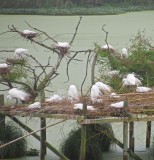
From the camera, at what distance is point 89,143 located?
3412 mm

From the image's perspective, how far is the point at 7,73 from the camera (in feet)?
11.7

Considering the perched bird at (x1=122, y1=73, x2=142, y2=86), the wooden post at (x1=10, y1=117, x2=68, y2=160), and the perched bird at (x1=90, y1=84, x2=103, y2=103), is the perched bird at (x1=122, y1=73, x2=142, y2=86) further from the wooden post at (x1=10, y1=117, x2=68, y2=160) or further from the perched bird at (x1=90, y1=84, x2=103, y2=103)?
the wooden post at (x1=10, y1=117, x2=68, y2=160)

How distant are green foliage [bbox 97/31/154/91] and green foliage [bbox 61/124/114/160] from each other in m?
0.25

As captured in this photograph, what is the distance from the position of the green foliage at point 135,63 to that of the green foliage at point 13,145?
0.61 m

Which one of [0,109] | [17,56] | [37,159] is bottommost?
[37,159]

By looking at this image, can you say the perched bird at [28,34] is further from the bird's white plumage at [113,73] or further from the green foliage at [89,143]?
the green foliage at [89,143]

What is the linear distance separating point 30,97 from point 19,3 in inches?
281

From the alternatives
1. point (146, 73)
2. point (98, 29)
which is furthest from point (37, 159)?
point (98, 29)

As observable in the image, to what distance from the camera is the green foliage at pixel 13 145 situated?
3.46 metres

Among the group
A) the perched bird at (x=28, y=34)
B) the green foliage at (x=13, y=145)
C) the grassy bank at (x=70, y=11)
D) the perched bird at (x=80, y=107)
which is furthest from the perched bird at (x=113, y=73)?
the grassy bank at (x=70, y=11)

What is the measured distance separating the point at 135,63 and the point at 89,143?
1.79 ft

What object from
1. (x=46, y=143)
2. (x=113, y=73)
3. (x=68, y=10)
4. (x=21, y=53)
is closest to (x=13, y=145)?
(x=46, y=143)

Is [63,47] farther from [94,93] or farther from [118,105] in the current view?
[118,105]

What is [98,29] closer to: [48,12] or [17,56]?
[48,12]
